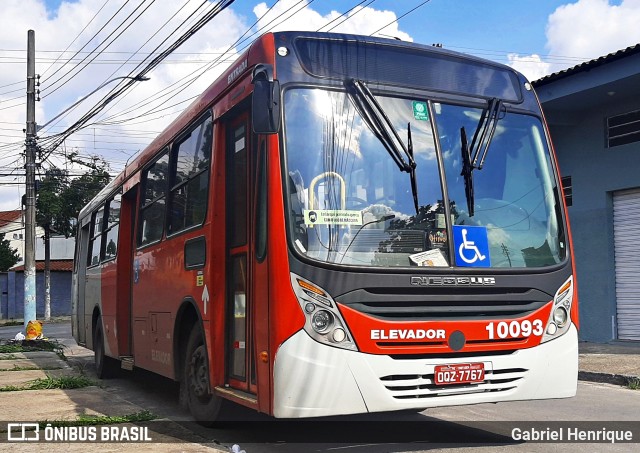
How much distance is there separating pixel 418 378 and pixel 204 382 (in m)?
2.38

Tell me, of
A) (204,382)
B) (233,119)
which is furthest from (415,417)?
(233,119)

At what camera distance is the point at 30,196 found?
2316 centimetres

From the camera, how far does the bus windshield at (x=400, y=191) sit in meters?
5.45

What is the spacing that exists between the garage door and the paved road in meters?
6.14

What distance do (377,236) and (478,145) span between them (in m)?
1.18

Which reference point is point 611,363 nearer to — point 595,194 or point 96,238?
point 595,194

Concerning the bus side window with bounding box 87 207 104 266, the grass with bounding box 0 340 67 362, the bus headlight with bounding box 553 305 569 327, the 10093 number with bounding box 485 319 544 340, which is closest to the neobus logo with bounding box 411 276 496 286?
the 10093 number with bounding box 485 319 544 340

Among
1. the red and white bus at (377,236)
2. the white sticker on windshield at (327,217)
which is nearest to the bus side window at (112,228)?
the red and white bus at (377,236)

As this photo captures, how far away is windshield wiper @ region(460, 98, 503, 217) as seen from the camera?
584 cm

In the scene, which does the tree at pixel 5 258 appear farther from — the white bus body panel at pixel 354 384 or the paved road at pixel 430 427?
the white bus body panel at pixel 354 384

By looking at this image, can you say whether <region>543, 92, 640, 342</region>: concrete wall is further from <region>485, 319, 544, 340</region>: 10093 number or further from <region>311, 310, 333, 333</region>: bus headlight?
<region>311, 310, 333, 333</region>: bus headlight

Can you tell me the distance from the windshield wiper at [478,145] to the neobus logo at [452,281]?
1.68ft

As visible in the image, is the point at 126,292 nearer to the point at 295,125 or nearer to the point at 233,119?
the point at 233,119

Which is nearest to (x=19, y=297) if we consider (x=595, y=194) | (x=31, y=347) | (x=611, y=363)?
(x=31, y=347)
